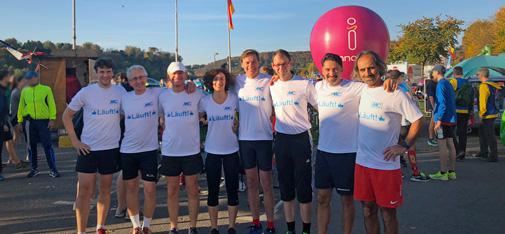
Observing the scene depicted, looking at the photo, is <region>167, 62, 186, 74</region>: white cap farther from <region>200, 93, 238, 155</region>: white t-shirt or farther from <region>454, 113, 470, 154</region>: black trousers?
<region>454, 113, 470, 154</region>: black trousers

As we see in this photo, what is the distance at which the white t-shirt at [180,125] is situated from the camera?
4348mm

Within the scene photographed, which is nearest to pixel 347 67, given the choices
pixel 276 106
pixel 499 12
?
pixel 276 106

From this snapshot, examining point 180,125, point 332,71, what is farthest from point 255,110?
point 332,71

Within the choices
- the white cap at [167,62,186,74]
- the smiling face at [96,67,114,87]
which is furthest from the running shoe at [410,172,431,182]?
the smiling face at [96,67,114,87]

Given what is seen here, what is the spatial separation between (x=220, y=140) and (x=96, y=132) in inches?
51.5

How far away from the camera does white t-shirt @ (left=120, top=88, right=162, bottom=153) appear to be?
4348 mm

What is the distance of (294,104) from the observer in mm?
4215

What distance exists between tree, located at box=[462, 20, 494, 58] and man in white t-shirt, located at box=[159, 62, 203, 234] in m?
59.1

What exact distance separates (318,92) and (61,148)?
1006cm

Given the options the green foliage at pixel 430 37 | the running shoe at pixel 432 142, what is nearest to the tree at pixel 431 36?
the green foliage at pixel 430 37

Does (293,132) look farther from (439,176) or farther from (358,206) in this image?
(439,176)

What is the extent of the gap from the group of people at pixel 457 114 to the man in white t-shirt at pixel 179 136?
15.0 ft

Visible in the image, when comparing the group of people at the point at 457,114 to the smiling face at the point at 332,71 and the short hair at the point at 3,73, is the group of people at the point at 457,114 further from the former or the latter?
the short hair at the point at 3,73

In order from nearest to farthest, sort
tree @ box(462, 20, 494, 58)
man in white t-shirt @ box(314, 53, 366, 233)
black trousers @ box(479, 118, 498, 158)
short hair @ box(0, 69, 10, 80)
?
short hair @ box(0, 69, 10, 80)
man in white t-shirt @ box(314, 53, 366, 233)
black trousers @ box(479, 118, 498, 158)
tree @ box(462, 20, 494, 58)
